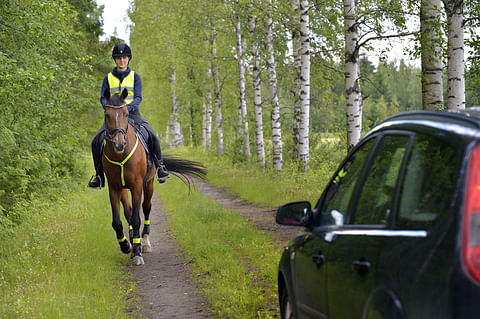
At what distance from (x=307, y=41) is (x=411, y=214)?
53.2 feet

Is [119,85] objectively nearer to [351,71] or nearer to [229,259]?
[229,259]

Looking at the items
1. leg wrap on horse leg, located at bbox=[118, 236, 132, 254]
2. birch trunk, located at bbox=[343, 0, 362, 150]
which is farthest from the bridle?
birch trunk, located at bbox=[343, 0, 362, 150]

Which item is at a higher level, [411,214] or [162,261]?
[411,214]

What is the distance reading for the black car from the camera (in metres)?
2.29

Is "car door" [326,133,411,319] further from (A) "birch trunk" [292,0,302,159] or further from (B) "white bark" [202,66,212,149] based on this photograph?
(B) "white bark" [202,66,212,149]

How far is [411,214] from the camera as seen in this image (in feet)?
Result: 9.09

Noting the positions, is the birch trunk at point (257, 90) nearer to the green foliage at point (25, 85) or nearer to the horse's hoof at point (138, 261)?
the green foliage at point (25, 85)

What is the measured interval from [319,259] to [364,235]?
2.17ft

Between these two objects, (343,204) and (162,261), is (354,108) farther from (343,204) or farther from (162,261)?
(343,204)

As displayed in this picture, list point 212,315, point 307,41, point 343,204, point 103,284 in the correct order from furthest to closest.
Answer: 1. point 307,41
2. point 103,284
3. point 212,315
4. point 343,204

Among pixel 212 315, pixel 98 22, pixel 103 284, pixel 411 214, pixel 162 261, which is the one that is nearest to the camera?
pixel 411 214

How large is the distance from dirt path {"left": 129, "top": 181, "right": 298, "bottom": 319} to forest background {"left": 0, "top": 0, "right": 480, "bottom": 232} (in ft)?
8.51

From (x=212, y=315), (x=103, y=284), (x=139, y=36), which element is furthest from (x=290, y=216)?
(x=139, y=36)

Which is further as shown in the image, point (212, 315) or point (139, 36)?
point (139, 36)
